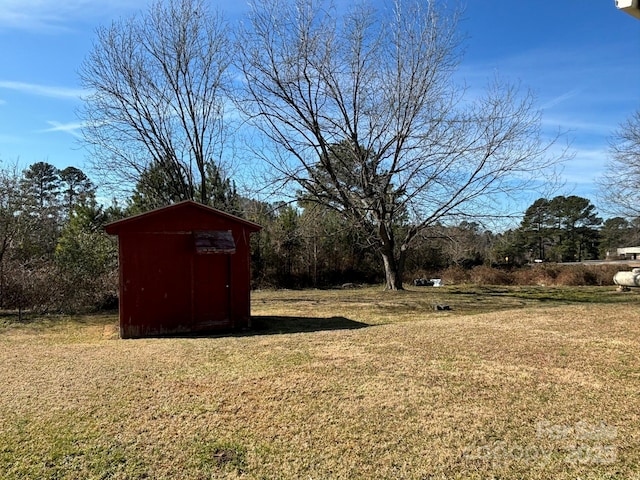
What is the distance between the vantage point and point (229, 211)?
15336 millimetres

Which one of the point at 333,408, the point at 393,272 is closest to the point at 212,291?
the point at 333,408

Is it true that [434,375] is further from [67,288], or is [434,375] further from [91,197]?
[91,197]

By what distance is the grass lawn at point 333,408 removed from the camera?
286cm

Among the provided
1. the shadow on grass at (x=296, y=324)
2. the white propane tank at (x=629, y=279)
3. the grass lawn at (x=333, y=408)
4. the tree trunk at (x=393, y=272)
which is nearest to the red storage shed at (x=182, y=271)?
the shadow on grass at (x=296, y=324)

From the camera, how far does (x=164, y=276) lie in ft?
26.9

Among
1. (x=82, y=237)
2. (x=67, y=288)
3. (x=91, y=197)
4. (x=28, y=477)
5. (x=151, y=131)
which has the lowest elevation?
(x=28, y=477)

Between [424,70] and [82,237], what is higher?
[424,70]

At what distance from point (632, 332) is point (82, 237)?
14.0m

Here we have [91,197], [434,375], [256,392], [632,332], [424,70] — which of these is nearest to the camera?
[256,392]

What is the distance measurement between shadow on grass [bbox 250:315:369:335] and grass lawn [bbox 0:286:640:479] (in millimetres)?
1766

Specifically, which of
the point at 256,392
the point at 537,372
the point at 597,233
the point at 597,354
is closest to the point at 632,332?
the point at 597,354

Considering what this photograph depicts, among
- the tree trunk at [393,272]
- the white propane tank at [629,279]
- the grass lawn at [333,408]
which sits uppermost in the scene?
the tree trunk at [393,272]

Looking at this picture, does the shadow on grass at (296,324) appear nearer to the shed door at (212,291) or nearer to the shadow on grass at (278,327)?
the shadow on grass at (278,327)

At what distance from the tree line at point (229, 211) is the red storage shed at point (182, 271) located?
17.0 ft
